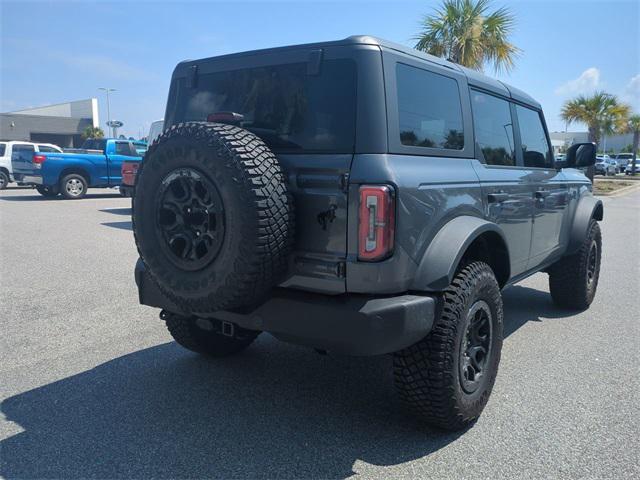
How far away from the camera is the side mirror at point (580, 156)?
4.82 meters

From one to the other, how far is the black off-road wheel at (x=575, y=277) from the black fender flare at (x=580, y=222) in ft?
0.31

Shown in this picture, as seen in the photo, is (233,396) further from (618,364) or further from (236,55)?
(618,364)

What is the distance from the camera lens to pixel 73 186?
16.3 m

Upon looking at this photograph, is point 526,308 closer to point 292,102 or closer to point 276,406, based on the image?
point 276,406

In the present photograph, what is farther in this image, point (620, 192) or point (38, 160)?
point (620, 192)

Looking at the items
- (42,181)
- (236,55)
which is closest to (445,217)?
(236,55)

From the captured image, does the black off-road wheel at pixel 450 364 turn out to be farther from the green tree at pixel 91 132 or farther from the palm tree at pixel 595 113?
the green tree at pixel 91 132

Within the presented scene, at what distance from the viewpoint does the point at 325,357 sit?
4.04m

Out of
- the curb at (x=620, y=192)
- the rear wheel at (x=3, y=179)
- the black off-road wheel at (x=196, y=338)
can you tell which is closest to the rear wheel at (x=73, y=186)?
the rear wheel at (x=3, y=179)

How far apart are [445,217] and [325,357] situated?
1698 millimetres

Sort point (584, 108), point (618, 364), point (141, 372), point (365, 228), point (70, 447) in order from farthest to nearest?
point (584, 108) → point (618, 364) → point (141, 372) → point (70, 447) → point (365, 228)

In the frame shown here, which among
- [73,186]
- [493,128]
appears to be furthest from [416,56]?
[73,186]

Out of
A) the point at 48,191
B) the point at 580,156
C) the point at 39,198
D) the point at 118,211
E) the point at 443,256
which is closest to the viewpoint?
the point at 443,256

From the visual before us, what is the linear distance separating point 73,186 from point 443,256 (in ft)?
52.8
